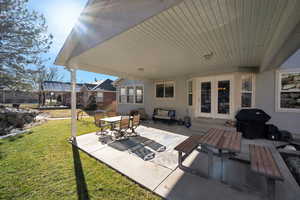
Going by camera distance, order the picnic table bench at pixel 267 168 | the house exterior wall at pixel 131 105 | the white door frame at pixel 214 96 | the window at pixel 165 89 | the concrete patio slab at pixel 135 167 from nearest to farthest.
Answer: the picnic table bench at pixel 267 168
the concrete patio slab at pixel 135 167
the white door frame at pixel 214 96
the window at pixel 165 89
the house exterior wall at pixel 131 105

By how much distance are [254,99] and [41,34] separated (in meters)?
11.9

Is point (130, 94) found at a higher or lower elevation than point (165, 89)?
lower

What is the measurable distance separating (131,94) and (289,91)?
9.09 meters

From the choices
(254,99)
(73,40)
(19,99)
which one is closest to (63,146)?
(73,40)

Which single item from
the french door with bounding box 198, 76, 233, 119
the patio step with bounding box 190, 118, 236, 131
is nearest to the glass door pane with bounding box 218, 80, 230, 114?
the french door with bounding box 198, 76, 233, 119

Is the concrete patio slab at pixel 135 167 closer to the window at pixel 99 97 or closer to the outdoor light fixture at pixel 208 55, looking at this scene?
the outdoor light fixture at pixel 208 55

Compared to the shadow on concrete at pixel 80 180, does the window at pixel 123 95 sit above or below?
above

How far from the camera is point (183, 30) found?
8.76ft

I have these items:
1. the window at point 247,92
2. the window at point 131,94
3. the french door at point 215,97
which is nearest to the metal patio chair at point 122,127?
the french door at point 215,97

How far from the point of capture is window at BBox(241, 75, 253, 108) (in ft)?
18.7

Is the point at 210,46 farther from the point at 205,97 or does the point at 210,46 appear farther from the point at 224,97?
the point at 205,97

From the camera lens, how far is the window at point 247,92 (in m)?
5.69

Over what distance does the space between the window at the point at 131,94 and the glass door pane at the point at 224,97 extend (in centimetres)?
547

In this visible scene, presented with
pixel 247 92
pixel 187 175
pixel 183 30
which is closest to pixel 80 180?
pixel 187 175
